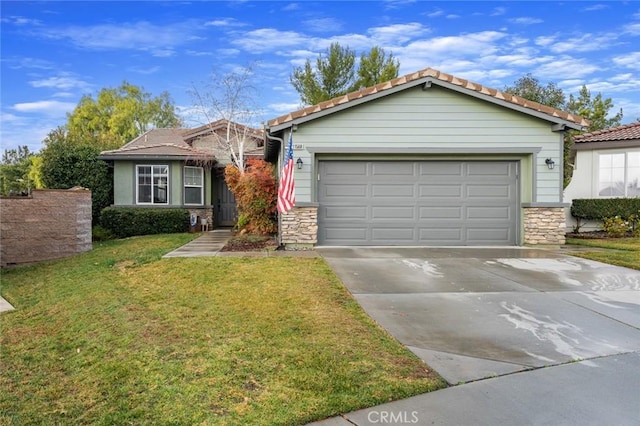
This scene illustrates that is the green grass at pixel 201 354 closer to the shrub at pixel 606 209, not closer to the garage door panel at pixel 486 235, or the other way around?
the garage door panel at pixel 486 235

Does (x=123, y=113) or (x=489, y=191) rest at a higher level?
(x=123, y=113)

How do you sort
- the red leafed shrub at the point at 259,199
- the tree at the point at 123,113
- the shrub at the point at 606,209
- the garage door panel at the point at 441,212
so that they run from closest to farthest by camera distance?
the garage door panel at the point at 441,212 → the red leafed shrub at the point at 259,199 → the shrub at the point at 606,209 → the tree at the point at 123,113

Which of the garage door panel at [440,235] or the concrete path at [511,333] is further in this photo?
the garage door panel at [440,235]

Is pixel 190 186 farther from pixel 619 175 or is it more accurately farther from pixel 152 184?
pixel 619 175

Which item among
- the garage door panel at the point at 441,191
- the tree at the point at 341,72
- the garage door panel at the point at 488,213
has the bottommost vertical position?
the garage door panel at the point at 488,213

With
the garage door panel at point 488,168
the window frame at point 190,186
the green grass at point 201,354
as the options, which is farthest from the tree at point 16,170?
the garage door panel at point 488,168

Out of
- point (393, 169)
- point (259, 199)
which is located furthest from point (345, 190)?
point (259, 199)

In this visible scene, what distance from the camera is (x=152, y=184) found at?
17062 millimetres

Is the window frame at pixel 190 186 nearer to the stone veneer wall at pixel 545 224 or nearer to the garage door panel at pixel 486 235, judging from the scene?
the garage door panel at pixel 486 235

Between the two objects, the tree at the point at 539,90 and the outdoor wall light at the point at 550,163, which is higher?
the tree at the point at 539,90

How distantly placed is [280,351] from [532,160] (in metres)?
9.48

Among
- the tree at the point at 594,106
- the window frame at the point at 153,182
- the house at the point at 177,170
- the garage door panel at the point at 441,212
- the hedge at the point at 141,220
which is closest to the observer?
the garage door panel at the point at 441,212

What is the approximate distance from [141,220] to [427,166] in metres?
10.8

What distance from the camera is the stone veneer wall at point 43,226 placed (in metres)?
10.8
